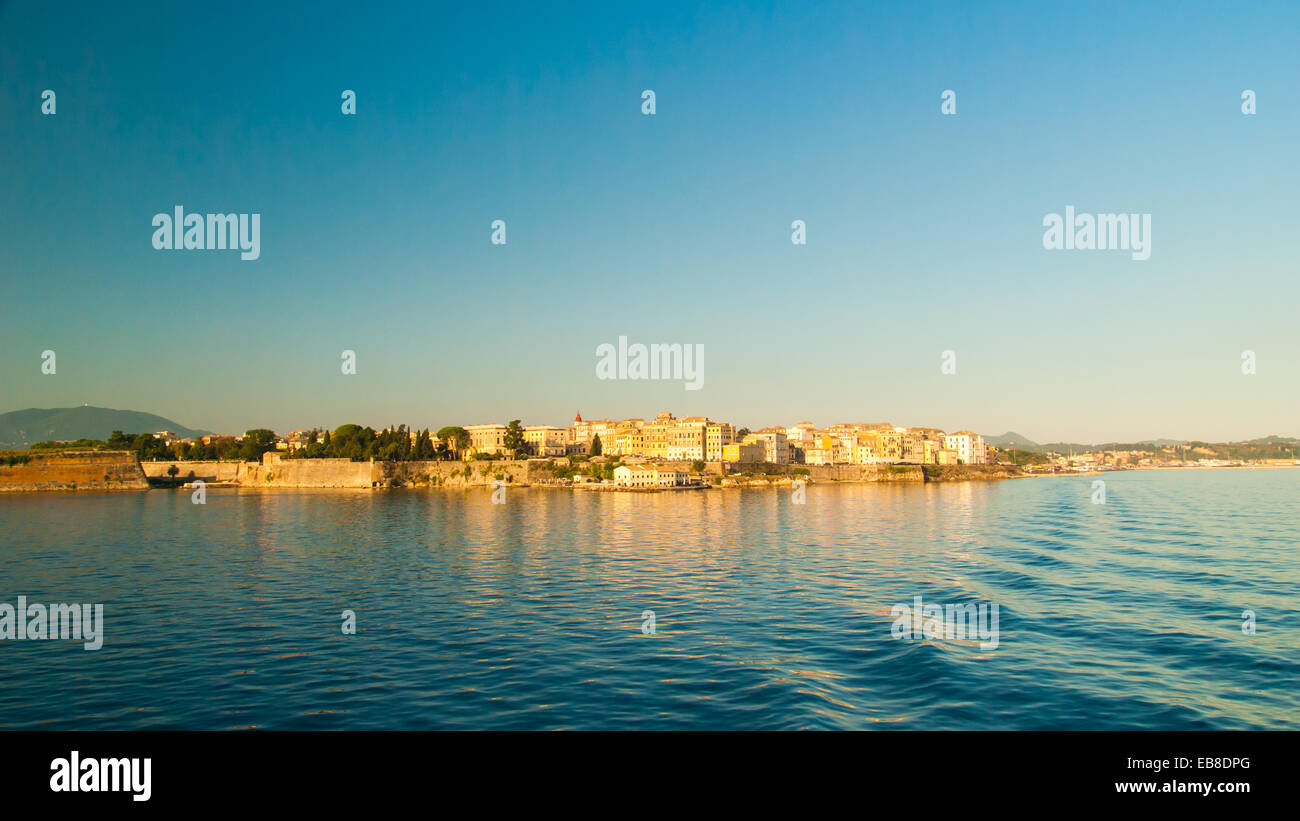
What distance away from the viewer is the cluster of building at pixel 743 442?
10150 centimetres

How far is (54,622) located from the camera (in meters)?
15.5

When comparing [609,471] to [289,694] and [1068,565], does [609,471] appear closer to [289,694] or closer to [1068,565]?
[1068,565]

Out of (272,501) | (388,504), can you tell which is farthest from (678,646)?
(272,501)

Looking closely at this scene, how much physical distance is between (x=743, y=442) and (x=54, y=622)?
305ft

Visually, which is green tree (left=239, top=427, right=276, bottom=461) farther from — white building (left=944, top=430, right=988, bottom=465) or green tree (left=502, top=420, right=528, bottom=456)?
white building (left=944, top=430, right=988, bottom=465)

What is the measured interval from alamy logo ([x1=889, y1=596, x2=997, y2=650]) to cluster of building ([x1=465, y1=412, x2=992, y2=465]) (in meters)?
76.3

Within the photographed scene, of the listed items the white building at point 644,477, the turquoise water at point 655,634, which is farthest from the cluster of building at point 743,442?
the turquoise water at point 655,634

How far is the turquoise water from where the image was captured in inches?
392

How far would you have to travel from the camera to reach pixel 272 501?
198 feet
